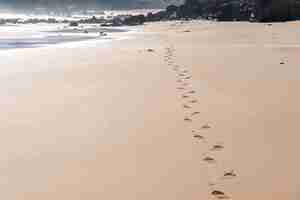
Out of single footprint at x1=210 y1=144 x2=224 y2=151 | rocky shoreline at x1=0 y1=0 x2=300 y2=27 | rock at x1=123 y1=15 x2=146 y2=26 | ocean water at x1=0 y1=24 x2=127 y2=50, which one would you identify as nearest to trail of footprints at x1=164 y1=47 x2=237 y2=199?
single footprint at x1=210 y1=144 x2=224 y2=151

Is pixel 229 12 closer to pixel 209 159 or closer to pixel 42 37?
pixel 42 37

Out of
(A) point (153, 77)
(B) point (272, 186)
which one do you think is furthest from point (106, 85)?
(B) point (272, 186)

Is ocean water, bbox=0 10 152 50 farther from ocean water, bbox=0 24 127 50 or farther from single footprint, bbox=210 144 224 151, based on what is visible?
single footprint, bbox=210 144 224 151

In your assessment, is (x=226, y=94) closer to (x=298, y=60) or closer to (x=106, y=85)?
(x=106, y=85)

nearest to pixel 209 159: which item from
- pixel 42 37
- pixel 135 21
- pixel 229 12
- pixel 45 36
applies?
pixel 42 37

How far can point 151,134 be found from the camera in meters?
4.81

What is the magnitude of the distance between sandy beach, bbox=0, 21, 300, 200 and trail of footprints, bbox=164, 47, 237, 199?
1 cm

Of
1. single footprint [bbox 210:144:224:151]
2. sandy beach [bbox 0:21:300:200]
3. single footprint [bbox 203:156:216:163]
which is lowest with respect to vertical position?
sandy beach [bbox 0:21:300:200]

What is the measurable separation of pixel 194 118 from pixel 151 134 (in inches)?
27.4

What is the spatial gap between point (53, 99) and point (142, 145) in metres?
2.31

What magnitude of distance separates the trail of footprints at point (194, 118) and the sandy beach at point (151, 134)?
0.01 meters

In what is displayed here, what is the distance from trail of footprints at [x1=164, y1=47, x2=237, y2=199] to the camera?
349 centimetres

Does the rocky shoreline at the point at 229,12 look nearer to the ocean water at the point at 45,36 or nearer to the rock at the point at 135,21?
the rock at the point at 135,21

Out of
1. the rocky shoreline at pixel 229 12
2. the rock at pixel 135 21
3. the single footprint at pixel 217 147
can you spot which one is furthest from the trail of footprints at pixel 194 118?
the rock at pixel 135 21
